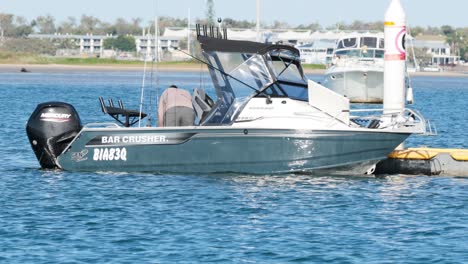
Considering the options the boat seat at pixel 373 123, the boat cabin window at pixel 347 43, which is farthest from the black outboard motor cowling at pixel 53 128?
the boat cabin window at pixel 347 43

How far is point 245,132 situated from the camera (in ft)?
73.4

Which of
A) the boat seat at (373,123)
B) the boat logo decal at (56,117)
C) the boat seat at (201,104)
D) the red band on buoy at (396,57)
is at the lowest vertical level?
the boat seat at (373,123)

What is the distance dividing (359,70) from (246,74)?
3424 cm

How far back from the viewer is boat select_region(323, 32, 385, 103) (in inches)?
2247

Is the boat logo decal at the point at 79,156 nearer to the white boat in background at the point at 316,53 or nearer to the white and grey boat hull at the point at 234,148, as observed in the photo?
the white and grey boat hull at the point at 234,148

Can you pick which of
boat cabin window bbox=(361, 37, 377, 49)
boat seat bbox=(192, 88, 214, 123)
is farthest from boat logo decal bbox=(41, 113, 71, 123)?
boat cabin window bbox=(361, 37, 377, 49)

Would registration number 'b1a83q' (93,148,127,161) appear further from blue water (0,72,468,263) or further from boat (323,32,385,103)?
boat (323,32,385,103)

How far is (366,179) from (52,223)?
7.16 m

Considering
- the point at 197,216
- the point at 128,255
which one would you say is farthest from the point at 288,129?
the point at 128,255

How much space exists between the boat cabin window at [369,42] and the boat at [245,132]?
35.8 m

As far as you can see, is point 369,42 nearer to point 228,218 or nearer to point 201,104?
point 201,104

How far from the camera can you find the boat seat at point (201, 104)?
78.0 feet

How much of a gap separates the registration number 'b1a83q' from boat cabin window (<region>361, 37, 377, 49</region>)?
3725 cm

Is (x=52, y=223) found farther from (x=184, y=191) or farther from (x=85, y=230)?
(x=184, y=191)
